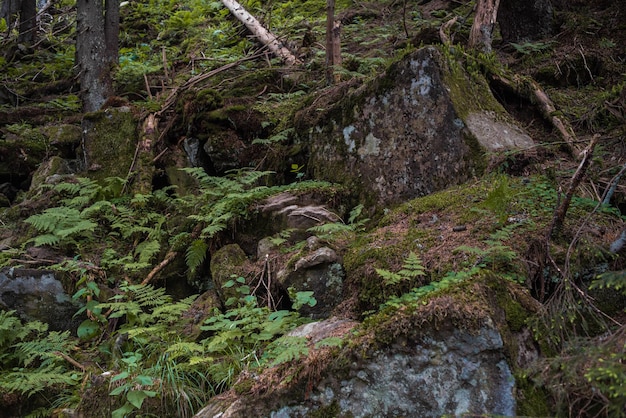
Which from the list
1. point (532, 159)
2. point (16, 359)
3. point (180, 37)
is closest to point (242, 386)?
point (16, 359)

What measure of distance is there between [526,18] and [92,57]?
337 inches

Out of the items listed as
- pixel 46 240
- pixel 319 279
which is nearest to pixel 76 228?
pixel 46 240

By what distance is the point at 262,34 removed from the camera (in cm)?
1052

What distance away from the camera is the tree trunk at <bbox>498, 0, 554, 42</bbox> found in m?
8.03

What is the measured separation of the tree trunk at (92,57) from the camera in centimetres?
963

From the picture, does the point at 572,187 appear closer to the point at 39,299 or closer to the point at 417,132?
the point at 417,132

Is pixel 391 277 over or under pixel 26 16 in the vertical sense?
under

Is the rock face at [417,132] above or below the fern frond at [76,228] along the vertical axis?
above

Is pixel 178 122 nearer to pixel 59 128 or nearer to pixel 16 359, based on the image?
pixel 59 128

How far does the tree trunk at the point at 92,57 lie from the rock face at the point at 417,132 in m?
6.18

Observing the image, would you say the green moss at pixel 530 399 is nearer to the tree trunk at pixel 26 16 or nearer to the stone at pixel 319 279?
the stone at pixel 319 279

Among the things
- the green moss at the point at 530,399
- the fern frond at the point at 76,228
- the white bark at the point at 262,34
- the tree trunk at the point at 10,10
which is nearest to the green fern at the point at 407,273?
the green moss at the point at 530,399

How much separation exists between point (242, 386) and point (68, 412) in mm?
1754

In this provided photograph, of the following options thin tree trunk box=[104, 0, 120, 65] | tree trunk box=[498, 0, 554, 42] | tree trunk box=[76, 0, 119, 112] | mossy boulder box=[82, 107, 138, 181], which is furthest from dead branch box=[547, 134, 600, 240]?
thin tree trunk box=[104, 0, 120, 65]
